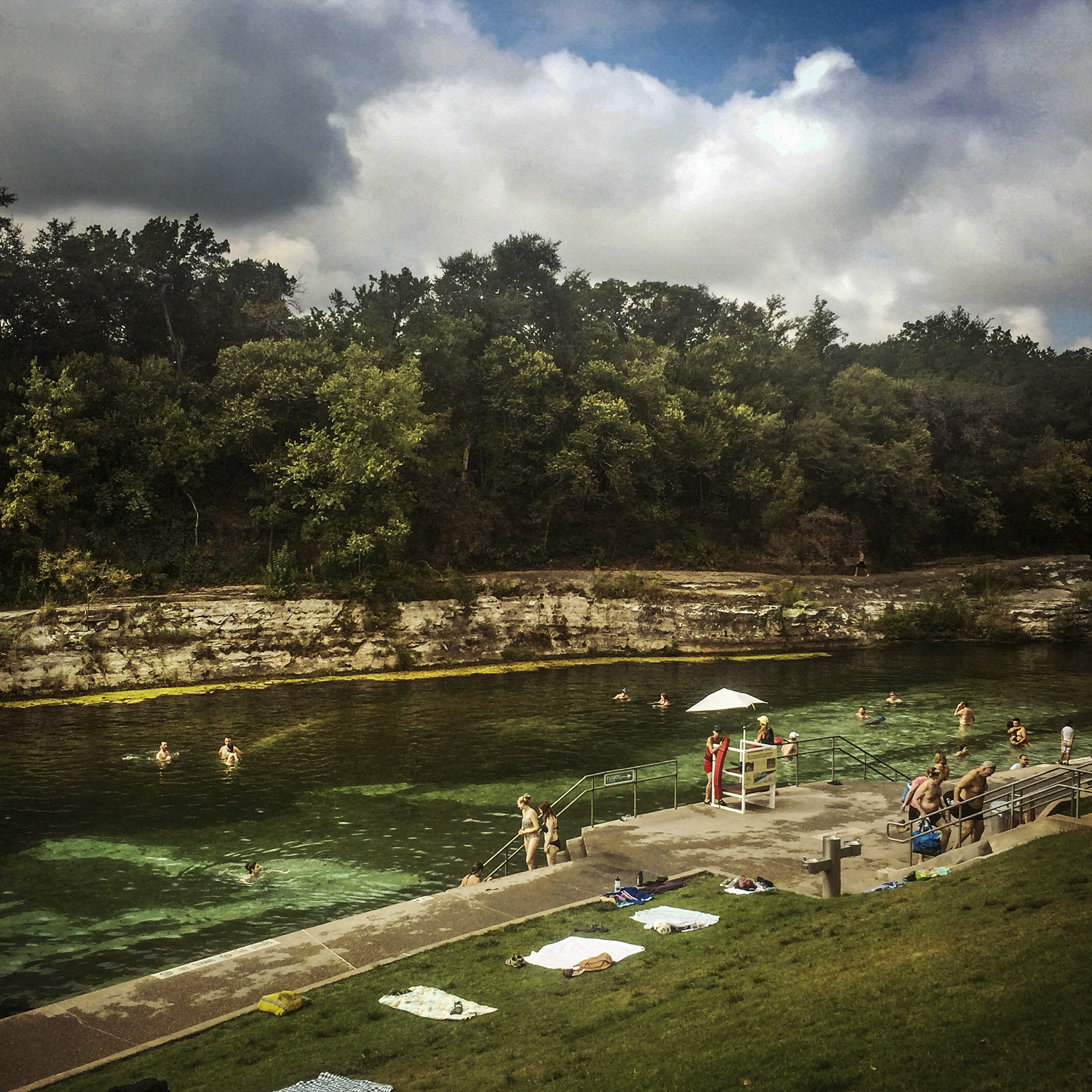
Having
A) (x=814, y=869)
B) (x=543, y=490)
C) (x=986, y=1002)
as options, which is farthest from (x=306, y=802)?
(x=543, y=490)

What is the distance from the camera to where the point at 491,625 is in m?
56.1

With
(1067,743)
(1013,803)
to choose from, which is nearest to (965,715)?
(1067,743)

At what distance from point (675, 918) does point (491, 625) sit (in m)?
40.6

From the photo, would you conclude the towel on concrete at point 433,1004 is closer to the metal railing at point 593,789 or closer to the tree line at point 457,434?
the metal railing at point 593,789

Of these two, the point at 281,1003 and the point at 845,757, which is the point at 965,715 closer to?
the point at 845,757

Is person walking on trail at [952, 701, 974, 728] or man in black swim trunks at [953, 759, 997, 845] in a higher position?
man in black swim trunks at [953, 759, 997, 845]

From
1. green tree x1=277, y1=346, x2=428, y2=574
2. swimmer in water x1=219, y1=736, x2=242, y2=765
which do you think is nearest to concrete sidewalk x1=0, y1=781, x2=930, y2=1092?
swimmer in water x1=219, y1=736, x2=242, y2=765

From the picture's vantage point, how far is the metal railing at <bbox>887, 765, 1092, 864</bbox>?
61.0 ft

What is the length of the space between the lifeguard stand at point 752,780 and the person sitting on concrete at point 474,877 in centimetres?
673

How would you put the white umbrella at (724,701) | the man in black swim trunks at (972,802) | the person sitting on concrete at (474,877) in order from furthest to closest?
the white umbrella at (724,701)
the person sitting on concrete at (474,877)
the man in black swim trunks at (972,802)

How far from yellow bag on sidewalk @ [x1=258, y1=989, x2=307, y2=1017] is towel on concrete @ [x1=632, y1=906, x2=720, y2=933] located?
5846 millimetres

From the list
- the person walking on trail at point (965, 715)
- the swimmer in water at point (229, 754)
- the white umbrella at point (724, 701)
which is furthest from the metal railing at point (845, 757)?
the swimmer in water at point (229, 754)

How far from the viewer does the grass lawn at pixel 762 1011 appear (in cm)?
910

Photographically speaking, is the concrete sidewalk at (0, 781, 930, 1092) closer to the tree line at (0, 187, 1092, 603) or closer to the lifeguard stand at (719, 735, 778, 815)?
the lifeguard stand at (719, 735, 778, 815)
